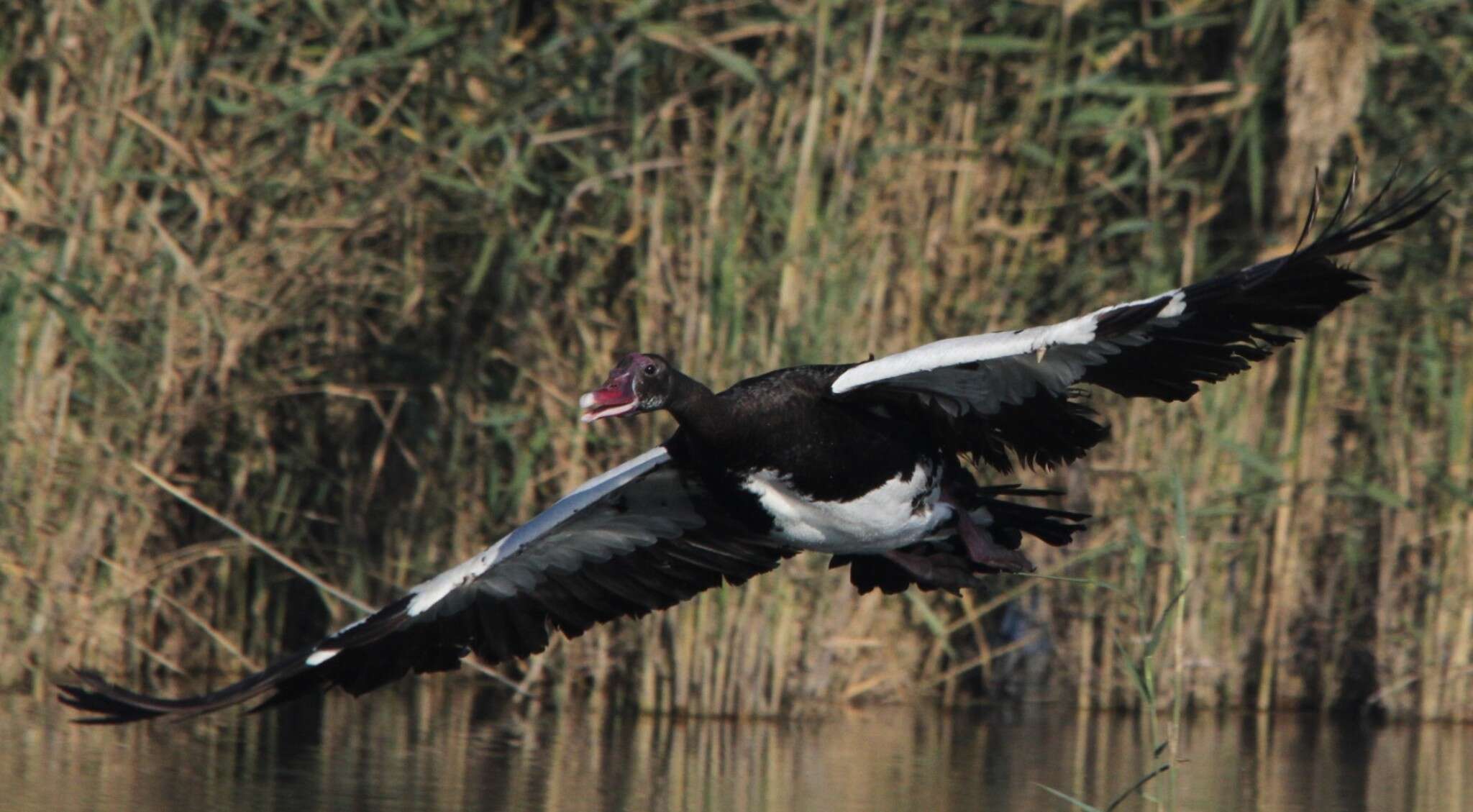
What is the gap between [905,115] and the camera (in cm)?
785

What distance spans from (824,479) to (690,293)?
Answer: 2141mm

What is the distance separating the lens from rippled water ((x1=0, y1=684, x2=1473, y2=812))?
6219 millimetres

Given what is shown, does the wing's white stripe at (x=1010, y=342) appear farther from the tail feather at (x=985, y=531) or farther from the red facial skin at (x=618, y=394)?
the tail feather at (x=985, y=531)

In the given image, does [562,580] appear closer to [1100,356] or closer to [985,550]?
[985,550]

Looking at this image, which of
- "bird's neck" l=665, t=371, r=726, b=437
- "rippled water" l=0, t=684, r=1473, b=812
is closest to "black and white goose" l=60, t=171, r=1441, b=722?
"bird's neck" l=665, t=371, r=726, b=437

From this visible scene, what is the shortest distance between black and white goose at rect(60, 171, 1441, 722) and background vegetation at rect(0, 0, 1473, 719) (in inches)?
53.1

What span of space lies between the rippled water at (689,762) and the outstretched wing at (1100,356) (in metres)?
1.12

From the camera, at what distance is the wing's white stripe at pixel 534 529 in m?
5.64

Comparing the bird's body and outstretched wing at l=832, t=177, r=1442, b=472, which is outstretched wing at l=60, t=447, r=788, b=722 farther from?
outstretched wing at l=832, t=177, r=1442, b=472

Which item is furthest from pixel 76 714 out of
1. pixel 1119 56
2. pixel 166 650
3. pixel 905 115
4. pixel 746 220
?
pixel 1119 56

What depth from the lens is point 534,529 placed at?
567 cm

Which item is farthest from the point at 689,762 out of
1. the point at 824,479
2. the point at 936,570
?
the point at 824,479

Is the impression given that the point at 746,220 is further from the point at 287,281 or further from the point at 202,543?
the point at 202,543

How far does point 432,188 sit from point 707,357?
1462 mm
